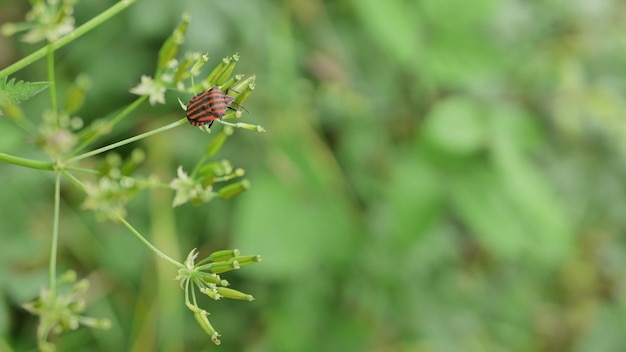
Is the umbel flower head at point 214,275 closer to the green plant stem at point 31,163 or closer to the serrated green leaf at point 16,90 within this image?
the green plant stem at point 31,163

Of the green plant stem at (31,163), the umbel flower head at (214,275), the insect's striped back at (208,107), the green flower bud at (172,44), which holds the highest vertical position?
the green flower bud at (172,44)

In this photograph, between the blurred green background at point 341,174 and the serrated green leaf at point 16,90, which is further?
the blurred green background at point 341,174

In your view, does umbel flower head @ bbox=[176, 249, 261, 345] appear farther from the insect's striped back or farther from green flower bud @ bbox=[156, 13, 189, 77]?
green flower bud @ bbox=[156, 13, 189, 77]

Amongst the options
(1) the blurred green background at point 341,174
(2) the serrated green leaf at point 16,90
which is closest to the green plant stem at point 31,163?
(2) the serrated green leaf at point 16,90

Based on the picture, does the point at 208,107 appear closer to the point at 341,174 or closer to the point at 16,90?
the point at 16,90

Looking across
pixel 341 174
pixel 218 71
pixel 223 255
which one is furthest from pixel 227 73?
pixel 341 174

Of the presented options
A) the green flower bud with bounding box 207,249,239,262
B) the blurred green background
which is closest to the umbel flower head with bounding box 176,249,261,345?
the green flower bud with bounding box 207,249,239,262

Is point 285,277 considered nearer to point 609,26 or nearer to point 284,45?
point 284,45
